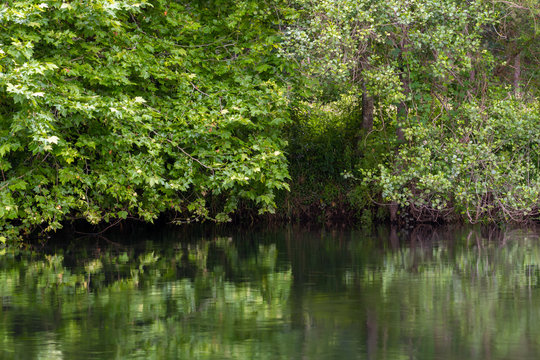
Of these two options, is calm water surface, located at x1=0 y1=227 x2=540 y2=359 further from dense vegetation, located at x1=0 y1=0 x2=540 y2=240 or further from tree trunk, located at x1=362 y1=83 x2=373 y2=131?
tree trunk, located at x1=362 y1=83 x2=373 y2=131

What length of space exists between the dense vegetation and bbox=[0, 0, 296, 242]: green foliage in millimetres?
44

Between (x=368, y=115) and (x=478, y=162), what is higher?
(x=368, y=115)

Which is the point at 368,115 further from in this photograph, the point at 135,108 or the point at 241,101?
the point at 135,108

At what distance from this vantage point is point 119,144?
1711cm

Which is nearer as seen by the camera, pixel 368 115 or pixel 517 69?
pixel 517 69

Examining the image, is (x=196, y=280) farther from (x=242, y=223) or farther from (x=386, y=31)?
(x=242, y=223)

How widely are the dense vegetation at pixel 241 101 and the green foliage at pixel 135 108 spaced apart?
0.04 m

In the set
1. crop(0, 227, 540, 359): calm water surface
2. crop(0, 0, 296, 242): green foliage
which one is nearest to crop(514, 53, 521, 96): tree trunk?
crop(0, 227, 540, 359): calm water surface

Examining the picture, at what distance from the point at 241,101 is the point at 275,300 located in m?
7.67

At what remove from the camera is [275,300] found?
37.1 ft

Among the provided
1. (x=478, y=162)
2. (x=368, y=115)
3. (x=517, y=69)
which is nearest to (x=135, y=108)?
(x=478, y=162)

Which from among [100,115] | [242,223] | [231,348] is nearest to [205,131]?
[100,115]

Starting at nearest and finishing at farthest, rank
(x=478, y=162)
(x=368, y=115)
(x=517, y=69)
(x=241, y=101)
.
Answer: (x=241, y=101) → (x=478, y=162) → (x=517, y=69) → (x=368, y=115)

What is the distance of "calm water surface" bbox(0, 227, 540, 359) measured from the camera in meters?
8.52
